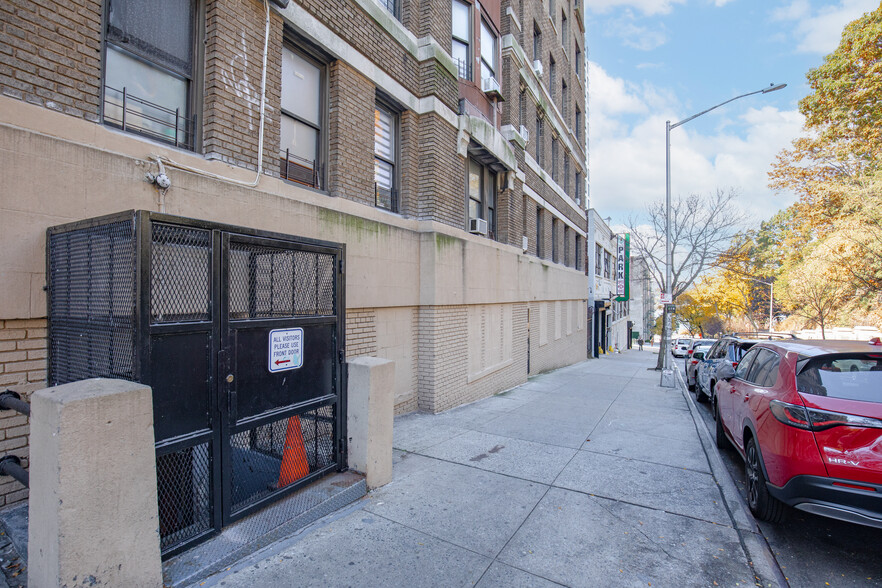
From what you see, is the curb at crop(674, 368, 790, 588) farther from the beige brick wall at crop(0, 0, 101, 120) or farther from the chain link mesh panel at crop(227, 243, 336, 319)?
the beige brick wall at crop(0, 0, 101, 120)

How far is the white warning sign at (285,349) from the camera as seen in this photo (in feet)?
12.5

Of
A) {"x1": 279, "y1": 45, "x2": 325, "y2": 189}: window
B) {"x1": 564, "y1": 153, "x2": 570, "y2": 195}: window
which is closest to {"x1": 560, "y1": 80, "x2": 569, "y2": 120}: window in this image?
{"x1": 564, "y1": 153, "x2": 570, "y2": 195}: window

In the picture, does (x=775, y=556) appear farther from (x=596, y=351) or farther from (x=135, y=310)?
(x=596, y=351)

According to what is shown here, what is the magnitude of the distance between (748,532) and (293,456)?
13.5ft

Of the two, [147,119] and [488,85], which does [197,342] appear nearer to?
[147,119]

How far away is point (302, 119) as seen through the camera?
6047 millimetres

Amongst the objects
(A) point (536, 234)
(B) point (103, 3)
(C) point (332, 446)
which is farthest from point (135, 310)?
(A) point (536, 234)

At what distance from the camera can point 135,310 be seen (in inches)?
110

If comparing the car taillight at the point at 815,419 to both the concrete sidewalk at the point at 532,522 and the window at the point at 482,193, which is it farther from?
the window at the point at 482,193

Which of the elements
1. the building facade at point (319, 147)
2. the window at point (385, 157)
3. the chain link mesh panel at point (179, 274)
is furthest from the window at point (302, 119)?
the chain link mesh panel at point (179, 274)

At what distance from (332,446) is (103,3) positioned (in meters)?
4.47

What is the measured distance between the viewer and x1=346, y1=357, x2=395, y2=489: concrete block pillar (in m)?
4.46

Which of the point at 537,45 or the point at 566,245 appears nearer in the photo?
the point at 537,45

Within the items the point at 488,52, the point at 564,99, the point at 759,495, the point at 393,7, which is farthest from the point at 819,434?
the point at 564,99
